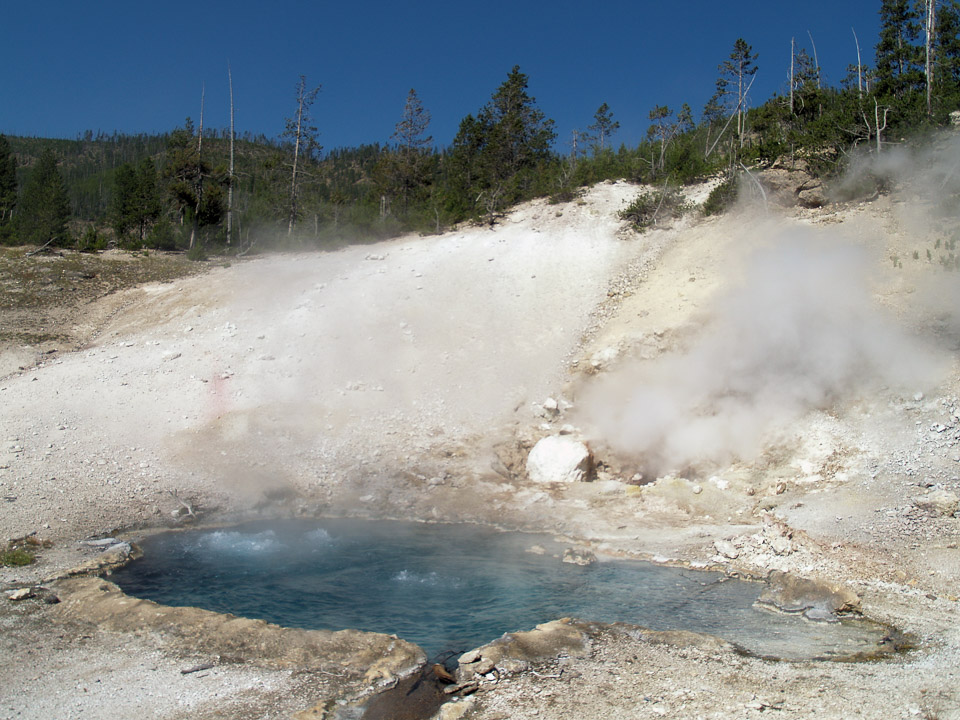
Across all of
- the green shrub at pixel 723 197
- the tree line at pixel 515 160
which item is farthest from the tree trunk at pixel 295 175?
the green shrub at pixel 723 197

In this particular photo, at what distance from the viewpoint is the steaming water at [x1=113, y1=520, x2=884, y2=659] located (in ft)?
26.6

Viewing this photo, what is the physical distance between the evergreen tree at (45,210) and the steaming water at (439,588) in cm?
2201

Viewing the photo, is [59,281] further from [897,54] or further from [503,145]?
[897,54]

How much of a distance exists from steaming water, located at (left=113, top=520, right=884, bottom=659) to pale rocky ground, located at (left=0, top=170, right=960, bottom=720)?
2.17 feet

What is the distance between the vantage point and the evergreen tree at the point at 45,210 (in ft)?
91.1

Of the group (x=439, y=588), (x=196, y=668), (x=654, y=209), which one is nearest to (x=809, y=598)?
(x=439, y=588)

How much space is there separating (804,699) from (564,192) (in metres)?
21.9

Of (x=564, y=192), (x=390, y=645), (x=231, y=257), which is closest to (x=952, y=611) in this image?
(x=390, y=645)

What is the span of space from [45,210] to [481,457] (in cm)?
3556

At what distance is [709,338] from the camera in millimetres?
15648

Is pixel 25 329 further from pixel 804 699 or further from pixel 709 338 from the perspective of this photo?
pixel 804 699

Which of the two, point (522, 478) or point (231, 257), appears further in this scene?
point (231, 257)

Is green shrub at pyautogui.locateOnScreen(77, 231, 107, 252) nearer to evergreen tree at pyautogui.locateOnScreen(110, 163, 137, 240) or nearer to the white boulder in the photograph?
evergreen tree at pyautogui.locateOnScreen(110, 163, 137, 240)

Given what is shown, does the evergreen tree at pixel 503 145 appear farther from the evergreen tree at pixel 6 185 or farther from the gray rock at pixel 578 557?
the evergreen tree at pixel 6 185
